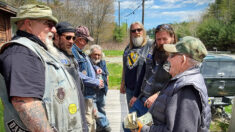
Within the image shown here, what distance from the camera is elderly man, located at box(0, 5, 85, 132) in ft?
3.76

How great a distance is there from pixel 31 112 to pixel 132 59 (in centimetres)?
211

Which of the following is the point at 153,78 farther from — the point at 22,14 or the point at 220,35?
the point at 220,35

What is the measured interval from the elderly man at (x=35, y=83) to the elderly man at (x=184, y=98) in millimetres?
762

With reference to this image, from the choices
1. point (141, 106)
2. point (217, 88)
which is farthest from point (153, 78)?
point (217, 88)

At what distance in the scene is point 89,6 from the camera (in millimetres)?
20703

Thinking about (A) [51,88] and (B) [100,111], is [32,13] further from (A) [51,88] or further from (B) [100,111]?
(B) [100,111]

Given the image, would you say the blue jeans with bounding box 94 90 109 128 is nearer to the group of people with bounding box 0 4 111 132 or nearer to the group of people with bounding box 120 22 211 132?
the group of people with bounding box 0 4 111 132

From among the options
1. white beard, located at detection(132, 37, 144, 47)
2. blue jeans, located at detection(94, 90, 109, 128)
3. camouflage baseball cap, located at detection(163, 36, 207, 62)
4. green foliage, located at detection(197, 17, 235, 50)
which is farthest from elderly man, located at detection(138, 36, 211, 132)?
green foliage, located at detection(197, 17, 235, 50)

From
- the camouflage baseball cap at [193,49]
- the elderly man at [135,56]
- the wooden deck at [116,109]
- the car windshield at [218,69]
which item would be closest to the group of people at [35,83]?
the camouflage baseball cap at [193,49]

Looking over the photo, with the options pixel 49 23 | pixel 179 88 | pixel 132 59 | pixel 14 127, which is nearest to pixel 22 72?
pixel 14 127

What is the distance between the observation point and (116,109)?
4980 millimetres

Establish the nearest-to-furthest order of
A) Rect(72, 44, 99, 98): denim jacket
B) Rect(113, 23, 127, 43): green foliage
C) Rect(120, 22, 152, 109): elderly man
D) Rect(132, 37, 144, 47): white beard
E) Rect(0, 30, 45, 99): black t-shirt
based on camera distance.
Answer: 1. Rect(0, 30, 45, 99): black t-shirt
2. Rect(72, 44, 99, 98): denim jacket
3. Rect(120, 22, 152, 109): elderly man
4. Rect(132, 37, 144, 47): white beard
5. Rect(113, 23, 127, 43): green foliage

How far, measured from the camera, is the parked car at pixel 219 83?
4451 millimetres

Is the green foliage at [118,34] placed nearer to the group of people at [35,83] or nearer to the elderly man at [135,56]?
the elderly man at [135,56]
